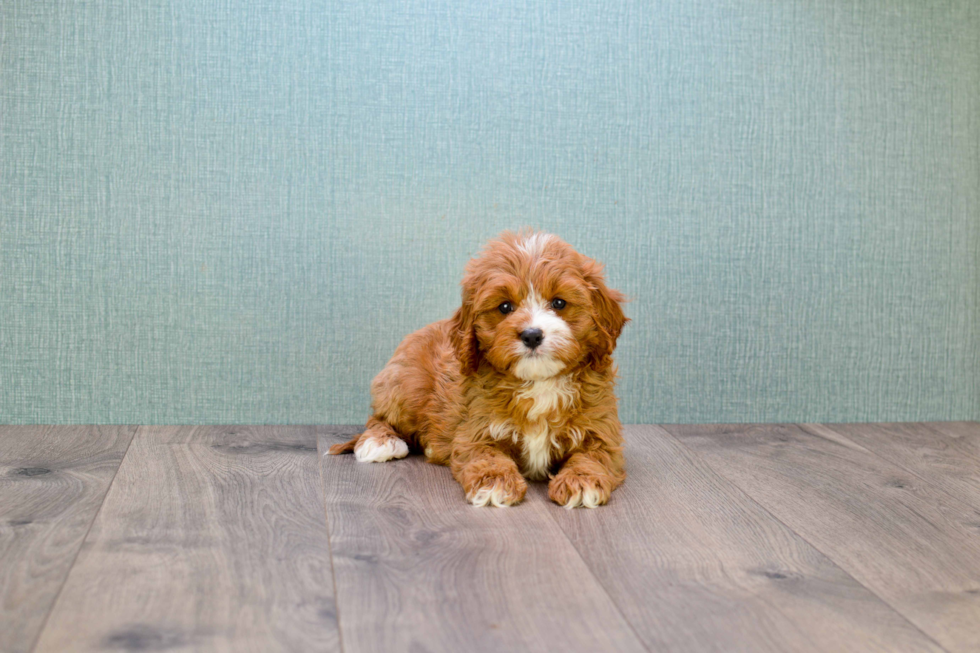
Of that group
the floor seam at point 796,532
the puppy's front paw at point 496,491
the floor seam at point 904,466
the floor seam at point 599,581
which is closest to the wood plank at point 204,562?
the puppy's front paw at point 496,491

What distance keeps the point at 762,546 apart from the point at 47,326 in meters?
2.26

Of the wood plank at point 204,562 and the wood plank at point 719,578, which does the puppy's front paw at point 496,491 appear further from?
the wood plank at point 204,562

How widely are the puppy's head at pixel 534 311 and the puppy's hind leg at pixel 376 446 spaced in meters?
0.41

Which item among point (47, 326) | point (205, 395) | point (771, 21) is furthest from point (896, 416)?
point (47, 326)

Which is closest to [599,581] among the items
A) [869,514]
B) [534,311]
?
[534,311]

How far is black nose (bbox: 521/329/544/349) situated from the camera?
2025 mm

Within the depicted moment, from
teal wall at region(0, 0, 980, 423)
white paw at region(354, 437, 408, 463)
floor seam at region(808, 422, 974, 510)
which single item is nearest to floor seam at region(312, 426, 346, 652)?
white paw at region(354, 437, 408, 463)

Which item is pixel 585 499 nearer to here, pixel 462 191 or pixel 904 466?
pixel 904 466

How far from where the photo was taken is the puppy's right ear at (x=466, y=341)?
7.17 feet

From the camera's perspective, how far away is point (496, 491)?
2045 mm

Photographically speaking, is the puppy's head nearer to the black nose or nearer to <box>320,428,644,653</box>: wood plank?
the black nose

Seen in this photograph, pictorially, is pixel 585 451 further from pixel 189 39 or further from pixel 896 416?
pixel 189 39

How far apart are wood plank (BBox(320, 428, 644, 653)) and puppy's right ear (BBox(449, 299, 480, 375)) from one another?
315 mm

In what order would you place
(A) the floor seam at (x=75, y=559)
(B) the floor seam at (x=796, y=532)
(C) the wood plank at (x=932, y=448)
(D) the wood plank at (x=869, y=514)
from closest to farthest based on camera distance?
(A) the floor seam at (x=75, y=559), (B) the floor seam at (x=796, y=532), (D) the wood plank at (x=869, y=514), (C) the wood plank at (x=932, y=448)
